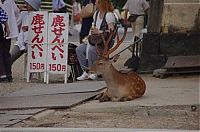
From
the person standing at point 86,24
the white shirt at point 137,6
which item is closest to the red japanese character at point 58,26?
the person standing at point 86,24

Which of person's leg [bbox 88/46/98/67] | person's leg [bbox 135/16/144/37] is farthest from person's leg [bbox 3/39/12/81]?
person's leg [bbox 135/16/144/37]

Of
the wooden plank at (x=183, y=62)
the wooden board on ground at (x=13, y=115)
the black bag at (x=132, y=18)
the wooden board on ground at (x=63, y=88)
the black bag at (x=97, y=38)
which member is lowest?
the wooden board on ground at (x=63, y=88)

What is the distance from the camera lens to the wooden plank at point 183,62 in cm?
1186

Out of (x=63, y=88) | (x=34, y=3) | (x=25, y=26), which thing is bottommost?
(x=63, y=88)

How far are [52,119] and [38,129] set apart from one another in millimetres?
951

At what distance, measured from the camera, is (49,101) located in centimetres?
962

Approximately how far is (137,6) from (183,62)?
4308mm

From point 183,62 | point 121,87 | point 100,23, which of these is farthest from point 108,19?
point 121,87

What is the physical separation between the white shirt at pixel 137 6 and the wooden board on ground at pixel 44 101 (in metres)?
6.18

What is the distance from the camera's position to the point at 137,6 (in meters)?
16.0

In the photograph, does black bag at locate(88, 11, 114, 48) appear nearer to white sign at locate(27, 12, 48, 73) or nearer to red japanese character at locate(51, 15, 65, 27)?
red japanese character at locate(51, 15, 65, 27)

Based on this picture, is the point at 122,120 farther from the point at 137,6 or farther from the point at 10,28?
the point at 137,6

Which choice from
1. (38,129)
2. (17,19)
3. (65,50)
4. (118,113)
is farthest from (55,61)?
(38,129)

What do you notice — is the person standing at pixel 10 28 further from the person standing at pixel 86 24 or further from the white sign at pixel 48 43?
the person standing at pixel 86 24
